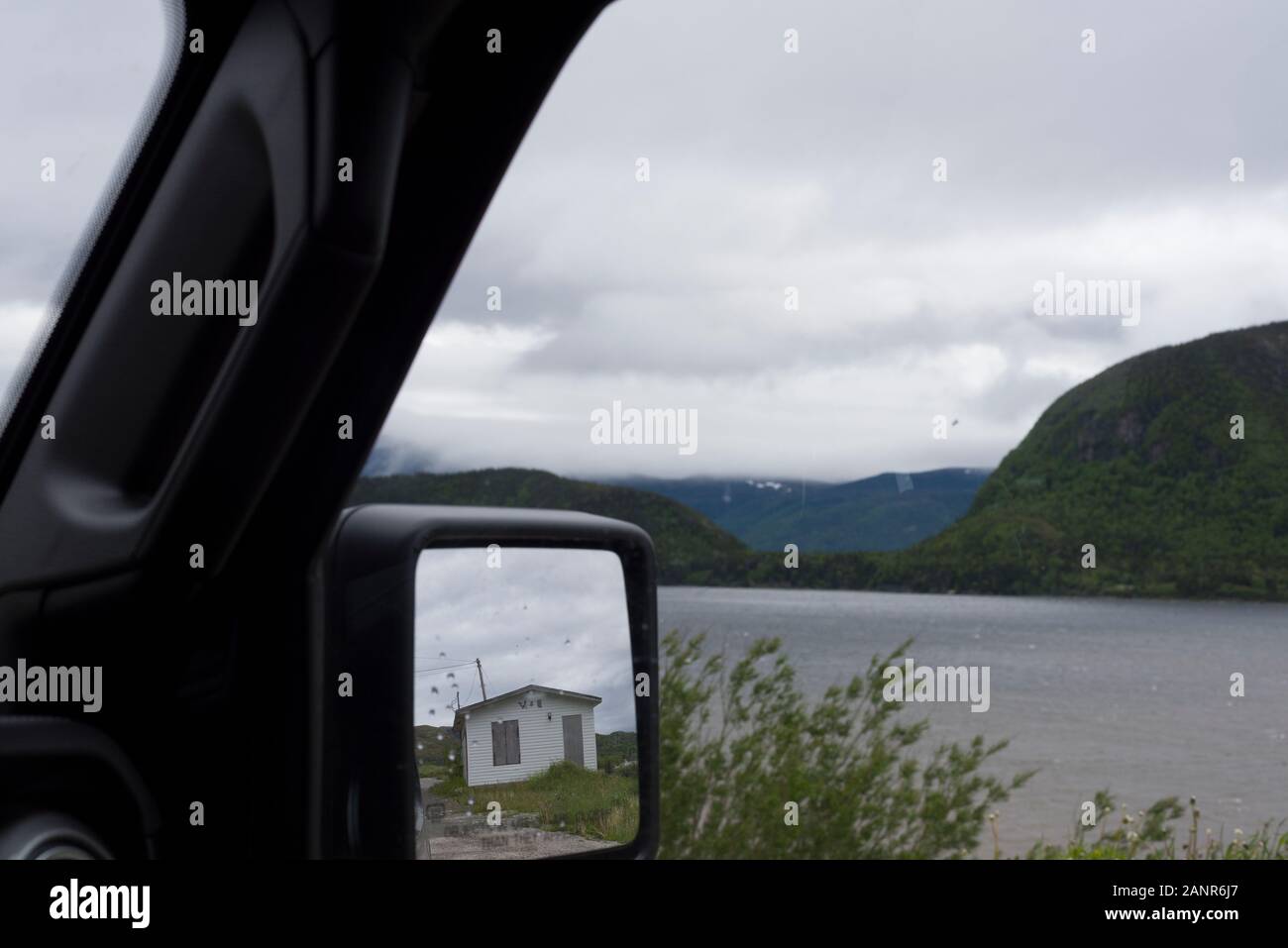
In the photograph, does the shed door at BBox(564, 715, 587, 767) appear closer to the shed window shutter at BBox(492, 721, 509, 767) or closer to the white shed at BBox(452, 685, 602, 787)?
the white shed at BBox(452, 685, 602, 787)

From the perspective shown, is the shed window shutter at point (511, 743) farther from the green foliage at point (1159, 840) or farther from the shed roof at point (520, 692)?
the green foliage at point (1159, 840)

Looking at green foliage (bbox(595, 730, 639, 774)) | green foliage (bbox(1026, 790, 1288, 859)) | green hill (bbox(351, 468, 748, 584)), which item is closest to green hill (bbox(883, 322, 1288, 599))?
green foliage (bbox(1026, 790, 1288, 859))

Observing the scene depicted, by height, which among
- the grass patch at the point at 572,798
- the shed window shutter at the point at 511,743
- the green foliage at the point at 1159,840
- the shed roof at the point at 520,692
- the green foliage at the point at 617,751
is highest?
the shed roof at the point at 520,692

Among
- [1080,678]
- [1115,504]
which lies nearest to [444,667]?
[1115,504]

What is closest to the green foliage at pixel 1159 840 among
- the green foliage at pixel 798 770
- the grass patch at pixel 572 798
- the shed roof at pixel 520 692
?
the green foliage at pixel 798 770

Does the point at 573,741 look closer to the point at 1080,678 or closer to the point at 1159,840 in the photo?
the point at 1159,840

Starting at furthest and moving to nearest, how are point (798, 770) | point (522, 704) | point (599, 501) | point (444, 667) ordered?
point (798, 770)
point (599, 501)
point (522, 704)
point (444, 667)

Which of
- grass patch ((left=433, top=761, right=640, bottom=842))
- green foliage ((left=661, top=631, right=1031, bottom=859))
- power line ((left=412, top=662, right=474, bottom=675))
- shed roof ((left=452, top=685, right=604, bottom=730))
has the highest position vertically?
power line ((left=412, top=662, right=474, bottom=675))
